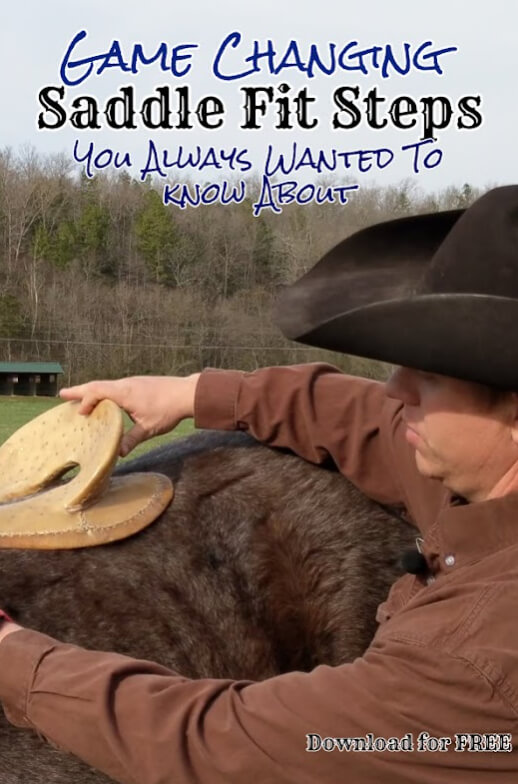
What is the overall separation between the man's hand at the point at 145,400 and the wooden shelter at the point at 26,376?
30.1m

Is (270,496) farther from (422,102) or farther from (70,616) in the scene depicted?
(422,102)

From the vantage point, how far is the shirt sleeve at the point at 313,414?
283cm

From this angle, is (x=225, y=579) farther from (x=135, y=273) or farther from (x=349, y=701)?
(x=135, y=273)

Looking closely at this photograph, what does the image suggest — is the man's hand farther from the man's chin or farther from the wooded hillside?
the wooded hillside

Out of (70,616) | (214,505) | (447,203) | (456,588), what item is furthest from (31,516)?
(447,203)

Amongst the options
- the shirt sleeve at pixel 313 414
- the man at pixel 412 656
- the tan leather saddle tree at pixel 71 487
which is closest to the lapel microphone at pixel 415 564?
the man at pixel 412 656

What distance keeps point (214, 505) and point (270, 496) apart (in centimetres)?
16

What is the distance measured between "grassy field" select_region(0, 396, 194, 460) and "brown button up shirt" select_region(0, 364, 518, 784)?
35.6 ft

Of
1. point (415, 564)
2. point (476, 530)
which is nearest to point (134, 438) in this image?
point (415, 564)

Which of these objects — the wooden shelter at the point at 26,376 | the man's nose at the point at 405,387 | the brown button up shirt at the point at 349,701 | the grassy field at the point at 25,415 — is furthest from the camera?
the wooden shelter at the point at 26,376

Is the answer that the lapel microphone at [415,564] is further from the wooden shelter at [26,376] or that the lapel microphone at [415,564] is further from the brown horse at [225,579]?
the wooden shelter at [26,376]

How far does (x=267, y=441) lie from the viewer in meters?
2.96

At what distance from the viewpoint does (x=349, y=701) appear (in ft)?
5.16

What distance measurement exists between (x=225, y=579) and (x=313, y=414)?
54 centimetres
